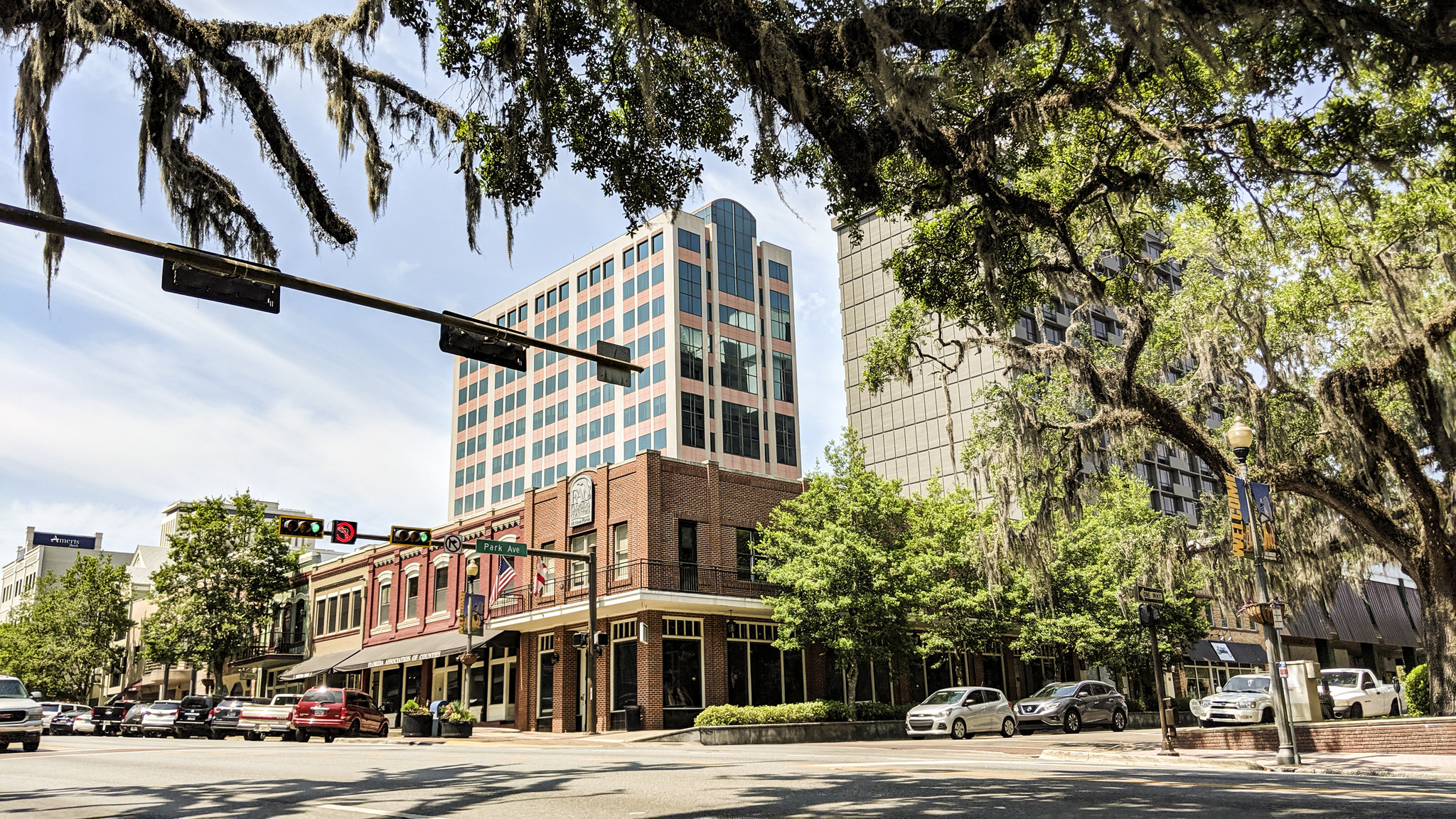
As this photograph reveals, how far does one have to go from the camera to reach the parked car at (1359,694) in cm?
2689

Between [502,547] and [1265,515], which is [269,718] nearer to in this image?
[502,547]

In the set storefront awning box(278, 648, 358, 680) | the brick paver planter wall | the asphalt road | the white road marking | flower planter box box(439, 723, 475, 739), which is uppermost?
storefront awning box(278, 648, 358, 680)

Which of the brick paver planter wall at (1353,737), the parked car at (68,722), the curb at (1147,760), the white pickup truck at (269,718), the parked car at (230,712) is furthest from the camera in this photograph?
the parked car at (68,722)

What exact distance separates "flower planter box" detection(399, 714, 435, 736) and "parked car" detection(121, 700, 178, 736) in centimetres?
1144

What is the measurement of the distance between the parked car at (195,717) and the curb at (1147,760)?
30.6 metres

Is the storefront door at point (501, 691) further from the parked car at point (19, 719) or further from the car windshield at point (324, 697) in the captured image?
the parked car at point (19, 719)

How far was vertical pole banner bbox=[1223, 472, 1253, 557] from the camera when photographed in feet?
52.5

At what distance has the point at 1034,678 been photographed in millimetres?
42812

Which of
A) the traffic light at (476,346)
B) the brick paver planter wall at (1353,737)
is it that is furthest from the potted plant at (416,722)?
the traffic light at (476,346)

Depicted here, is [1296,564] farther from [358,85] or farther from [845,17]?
[358,85]

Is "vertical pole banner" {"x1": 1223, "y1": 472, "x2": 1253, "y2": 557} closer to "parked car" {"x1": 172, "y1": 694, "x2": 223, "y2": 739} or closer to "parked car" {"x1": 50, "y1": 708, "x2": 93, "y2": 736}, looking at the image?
"parked car" {"x1": 172, "y1": 694, "x2": 223, "y2": 739}

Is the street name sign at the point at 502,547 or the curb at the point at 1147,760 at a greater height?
the street name sign at the point at 502,547

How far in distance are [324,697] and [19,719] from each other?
9.14 m

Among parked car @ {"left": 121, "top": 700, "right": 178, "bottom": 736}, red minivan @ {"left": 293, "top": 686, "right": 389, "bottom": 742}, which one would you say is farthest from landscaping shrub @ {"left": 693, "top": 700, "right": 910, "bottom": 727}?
parked car @ {"left": 121, "top": 700, "right": 178, "bottom": 736}
